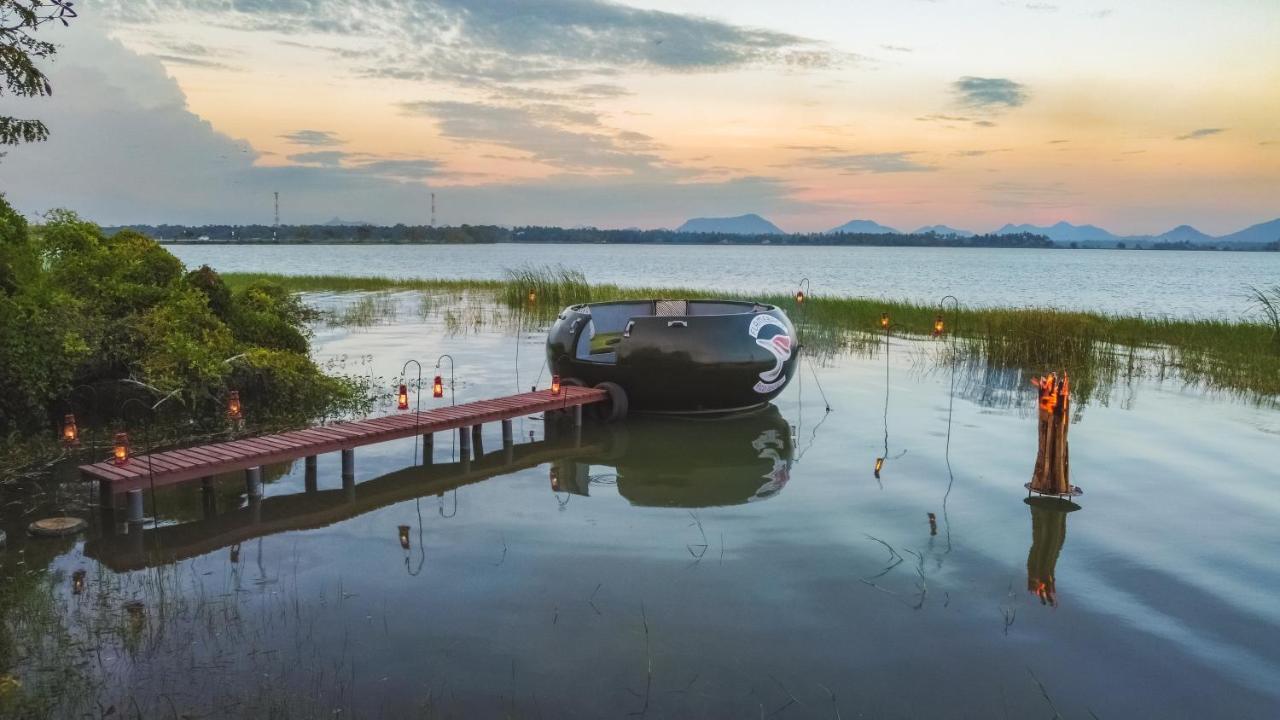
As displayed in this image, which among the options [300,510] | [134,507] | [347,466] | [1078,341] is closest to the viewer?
[134,507]

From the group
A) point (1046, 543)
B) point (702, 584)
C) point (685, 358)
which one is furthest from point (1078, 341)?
point (702, 584)

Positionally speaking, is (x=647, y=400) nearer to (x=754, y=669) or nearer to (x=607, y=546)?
(x=607, y=546)

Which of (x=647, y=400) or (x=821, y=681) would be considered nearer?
(x=821, y=681)

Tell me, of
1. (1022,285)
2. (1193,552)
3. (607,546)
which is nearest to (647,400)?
(607,546)

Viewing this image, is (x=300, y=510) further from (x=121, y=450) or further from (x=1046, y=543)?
(x=1046, y=543)

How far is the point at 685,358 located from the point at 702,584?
529 centimetres

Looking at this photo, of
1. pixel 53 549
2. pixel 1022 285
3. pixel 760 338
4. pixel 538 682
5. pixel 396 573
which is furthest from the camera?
pixel 1022 285

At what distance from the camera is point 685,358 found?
441 inches

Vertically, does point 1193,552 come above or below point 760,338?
below

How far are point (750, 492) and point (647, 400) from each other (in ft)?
10.6

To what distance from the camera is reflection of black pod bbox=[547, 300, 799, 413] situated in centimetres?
1125

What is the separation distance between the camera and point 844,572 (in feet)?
21.0

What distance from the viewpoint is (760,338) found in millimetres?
11539

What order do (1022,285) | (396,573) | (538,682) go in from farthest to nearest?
(1022,285)
(396,573)
(538,682)
